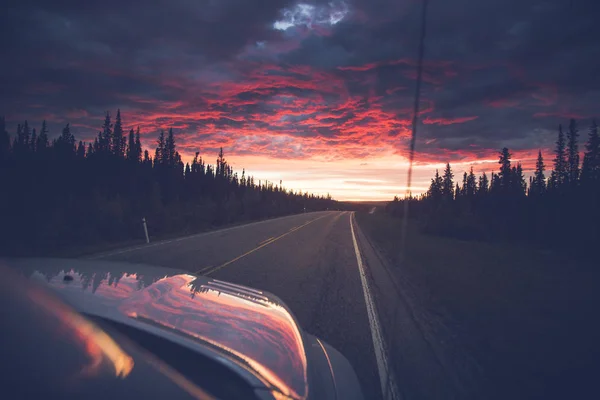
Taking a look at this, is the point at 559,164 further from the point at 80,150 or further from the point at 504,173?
the point at 80,150

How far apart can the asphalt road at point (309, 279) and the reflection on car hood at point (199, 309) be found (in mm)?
1565

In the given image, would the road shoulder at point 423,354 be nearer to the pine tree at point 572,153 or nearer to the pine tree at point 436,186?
the pine tree at point 572,153

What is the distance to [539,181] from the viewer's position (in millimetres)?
59188

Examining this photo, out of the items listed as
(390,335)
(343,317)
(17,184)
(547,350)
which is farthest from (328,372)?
(17,184)

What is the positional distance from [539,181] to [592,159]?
20.4 m

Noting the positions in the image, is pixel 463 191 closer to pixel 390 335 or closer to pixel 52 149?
pixel 52 149

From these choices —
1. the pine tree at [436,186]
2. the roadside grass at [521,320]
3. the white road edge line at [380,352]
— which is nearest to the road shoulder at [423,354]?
the white road edge line at [380,352]

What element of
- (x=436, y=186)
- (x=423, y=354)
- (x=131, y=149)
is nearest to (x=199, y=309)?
(x=423, y=354)

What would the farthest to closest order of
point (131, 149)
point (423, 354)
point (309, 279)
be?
point (131, 149), point (309, 279), point (423, 354)

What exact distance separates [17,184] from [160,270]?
21357 mm

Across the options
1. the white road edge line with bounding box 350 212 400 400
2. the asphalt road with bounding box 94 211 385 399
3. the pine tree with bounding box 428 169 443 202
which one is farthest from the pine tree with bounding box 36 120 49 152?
the pine tree with bounding box 428 169 443 202

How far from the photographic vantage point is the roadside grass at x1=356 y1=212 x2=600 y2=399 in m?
4.82

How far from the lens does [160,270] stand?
3.99 m

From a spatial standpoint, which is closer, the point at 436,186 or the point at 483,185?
the point at 483,185
